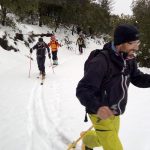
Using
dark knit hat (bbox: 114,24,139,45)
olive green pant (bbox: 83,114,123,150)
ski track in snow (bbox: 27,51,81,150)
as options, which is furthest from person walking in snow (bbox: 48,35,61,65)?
dark knit hat (bbox: 114,24,139,45)

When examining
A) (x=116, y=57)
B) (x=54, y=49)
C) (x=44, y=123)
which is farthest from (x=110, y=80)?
(x=54, y=49)

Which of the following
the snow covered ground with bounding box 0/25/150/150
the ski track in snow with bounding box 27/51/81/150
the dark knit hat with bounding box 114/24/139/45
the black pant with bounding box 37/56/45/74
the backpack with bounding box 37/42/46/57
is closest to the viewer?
the dark knit hat with bounding box 114/24/139/45

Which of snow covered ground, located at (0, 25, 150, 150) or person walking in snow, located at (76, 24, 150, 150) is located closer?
person walking in snow, located at (76, 24, 150, 150)

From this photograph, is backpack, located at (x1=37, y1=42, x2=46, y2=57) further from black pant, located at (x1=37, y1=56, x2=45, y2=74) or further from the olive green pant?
the olive green pant

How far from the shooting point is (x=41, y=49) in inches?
553

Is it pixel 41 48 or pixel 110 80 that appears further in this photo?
pixel 41 48

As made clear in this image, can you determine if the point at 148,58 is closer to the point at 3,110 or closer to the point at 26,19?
the point at 26,19

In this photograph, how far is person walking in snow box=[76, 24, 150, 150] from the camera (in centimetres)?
346

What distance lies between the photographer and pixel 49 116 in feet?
24.5

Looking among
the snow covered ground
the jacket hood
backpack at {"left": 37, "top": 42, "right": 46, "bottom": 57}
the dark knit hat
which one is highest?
the dark knit hat

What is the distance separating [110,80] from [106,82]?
5cm

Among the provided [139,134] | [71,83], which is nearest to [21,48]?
[71,83]

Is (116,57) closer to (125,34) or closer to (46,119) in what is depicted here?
(125,34)

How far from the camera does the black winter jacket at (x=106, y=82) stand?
11.2 ft
